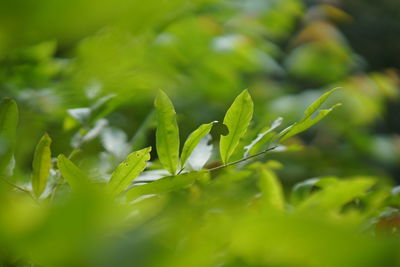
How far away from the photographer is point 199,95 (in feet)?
3.60

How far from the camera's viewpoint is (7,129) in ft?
0.95

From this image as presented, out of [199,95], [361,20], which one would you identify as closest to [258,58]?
[199,95]

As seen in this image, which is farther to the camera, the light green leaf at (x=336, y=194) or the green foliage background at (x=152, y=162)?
the light green leaf at (x=336, y=194)

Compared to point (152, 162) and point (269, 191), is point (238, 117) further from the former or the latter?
point (152, 162)

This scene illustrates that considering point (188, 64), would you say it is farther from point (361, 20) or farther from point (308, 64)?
point (361, 20)

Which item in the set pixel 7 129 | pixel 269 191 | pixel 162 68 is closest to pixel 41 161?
pixel 7 129

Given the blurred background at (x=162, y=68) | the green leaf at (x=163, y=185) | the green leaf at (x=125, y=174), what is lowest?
the blurred background at (x=162, y=68)

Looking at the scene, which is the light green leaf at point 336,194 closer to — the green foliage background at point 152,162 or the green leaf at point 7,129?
the green foliage background at point 152,162

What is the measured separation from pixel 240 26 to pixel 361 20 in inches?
89.8

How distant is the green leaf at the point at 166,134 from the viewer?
11.3 inches

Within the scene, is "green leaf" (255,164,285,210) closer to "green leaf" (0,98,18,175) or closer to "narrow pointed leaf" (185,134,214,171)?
"narrow pointed leaf" (185,134,214,171)

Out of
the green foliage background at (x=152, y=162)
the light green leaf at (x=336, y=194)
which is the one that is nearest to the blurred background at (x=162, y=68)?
the green foliage background at (x=152, y=162)

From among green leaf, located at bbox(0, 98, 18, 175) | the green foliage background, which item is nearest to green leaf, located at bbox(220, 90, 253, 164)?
the green foliage background

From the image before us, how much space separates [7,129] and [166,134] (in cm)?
9
